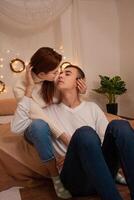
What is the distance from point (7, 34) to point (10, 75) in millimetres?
511

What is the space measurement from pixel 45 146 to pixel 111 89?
2.32 meters

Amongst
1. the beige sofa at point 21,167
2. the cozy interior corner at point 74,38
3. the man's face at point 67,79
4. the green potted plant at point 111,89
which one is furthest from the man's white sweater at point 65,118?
the green potted plant at point 111,89

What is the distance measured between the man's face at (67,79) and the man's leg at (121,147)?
1.59 ft

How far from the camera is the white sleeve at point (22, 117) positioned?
4.57 feet

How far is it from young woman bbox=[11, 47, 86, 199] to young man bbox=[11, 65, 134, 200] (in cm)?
3

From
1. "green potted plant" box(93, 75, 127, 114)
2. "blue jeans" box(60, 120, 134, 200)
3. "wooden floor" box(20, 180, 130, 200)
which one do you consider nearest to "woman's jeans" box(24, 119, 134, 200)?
"blue jeans" box(60, 120, 134, 200)

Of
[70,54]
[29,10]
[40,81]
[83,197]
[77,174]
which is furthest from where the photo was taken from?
[70,54]

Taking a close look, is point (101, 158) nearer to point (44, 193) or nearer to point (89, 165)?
point (89, 165)

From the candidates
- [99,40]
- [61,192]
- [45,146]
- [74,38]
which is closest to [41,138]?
[45,146]

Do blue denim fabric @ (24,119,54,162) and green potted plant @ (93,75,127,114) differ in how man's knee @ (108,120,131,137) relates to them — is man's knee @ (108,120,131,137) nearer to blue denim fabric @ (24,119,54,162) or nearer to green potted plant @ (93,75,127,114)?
blue denim fabric @ (24,119,54,162)

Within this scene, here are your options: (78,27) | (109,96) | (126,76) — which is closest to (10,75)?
(78,27)

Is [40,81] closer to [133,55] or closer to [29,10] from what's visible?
[29,10]

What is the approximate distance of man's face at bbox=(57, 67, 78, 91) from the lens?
1552 millimetres

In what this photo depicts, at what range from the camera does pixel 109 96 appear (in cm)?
362
